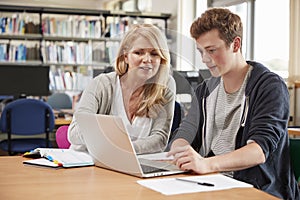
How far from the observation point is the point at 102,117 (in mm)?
1457

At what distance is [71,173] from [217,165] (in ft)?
1.46

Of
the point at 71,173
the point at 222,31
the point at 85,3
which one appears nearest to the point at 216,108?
the point at 222,31

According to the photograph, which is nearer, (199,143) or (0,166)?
(0,166)

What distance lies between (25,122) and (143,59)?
3.02 meters

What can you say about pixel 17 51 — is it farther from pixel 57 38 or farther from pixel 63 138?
pixel 63 138

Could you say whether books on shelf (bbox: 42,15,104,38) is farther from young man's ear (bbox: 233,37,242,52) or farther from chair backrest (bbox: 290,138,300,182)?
chair backrest (bbox: 290,138,300,182)

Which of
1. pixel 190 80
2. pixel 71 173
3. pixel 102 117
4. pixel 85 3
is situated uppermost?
pixel 85 3

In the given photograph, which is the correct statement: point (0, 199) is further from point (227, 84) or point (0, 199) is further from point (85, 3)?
point (85, 3)

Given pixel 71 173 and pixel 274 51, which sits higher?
pixel 274 51

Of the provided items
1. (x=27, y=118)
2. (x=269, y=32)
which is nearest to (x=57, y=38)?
(x=27, y=118)

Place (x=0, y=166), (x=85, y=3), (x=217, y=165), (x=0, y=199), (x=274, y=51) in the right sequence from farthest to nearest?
(x=85, y=3) < (x=274, y=51) < (x=0, y=166) < (x=217, y=165) < (x=0, y=199)

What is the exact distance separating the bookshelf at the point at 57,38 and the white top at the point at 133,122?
16.1ft

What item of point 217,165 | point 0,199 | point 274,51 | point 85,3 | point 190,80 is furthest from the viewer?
point 85,3

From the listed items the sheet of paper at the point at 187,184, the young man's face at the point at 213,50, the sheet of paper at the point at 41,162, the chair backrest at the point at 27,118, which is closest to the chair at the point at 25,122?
the chair backrest at the point at 27,118
